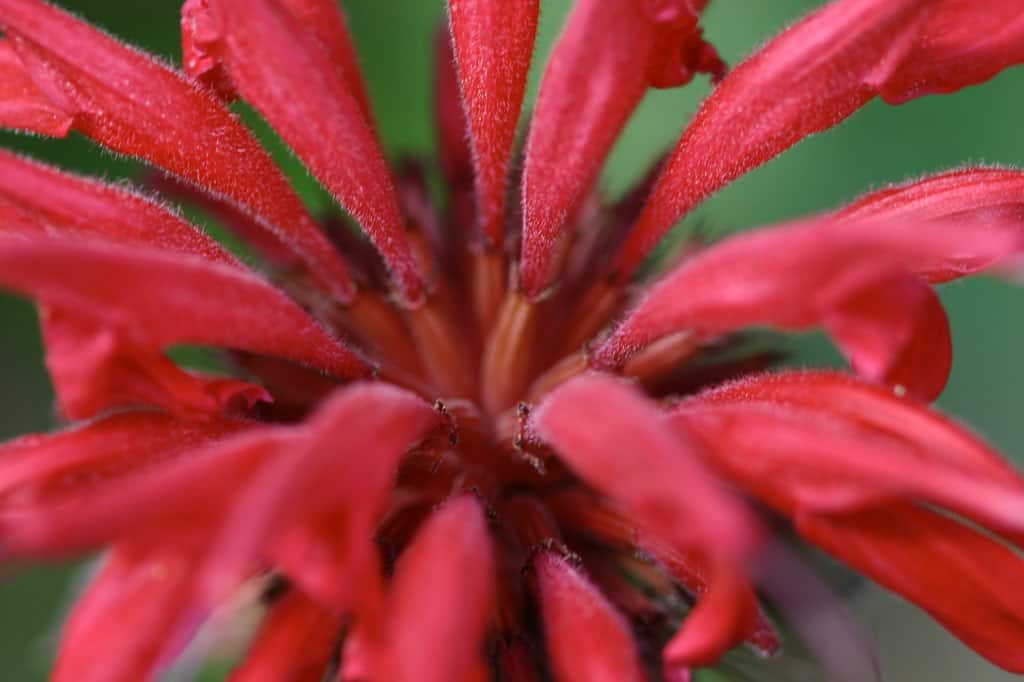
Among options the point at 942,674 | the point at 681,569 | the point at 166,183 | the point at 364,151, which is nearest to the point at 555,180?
the point at 364,151

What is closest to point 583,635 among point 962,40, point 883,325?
point 883,325

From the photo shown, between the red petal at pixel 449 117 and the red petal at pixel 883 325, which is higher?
the red petal at pixel 449 117

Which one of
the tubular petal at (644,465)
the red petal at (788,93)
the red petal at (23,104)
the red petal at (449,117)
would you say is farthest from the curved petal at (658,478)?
the red petal at (449,117)

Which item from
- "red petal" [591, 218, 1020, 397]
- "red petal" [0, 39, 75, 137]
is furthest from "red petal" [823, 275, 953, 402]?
"red petal" [0, 39, 75, 137]

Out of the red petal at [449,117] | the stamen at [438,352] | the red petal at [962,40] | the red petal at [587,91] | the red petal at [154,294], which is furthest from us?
the red petal at [449,117]

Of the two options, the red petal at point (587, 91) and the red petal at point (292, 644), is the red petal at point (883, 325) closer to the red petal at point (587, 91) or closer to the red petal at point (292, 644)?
the red petal at point (587, 91)

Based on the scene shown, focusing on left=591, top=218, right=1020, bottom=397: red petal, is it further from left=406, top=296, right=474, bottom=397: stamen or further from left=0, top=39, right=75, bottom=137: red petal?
left=0, top=39, right=75, bottom=137: red petal

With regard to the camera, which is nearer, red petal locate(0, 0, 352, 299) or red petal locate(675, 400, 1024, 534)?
red petal locate(675, 400, 1024, 534)

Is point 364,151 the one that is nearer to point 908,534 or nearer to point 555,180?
point 555,180
